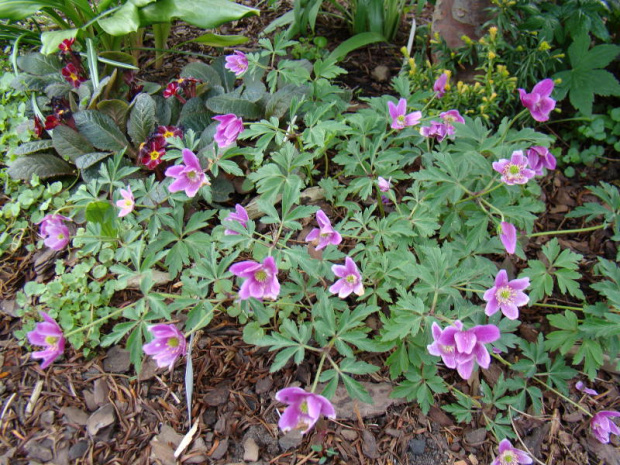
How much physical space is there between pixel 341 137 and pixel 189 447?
1.74m

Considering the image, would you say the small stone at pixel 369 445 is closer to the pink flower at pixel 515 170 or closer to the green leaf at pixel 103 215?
the pink flower at pixel 515 170

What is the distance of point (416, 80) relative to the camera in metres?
2.67

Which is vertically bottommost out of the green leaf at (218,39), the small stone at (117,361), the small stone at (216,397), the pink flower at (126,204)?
the small stone at (216,397)

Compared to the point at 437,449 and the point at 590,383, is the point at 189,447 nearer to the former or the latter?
the point at 437,449

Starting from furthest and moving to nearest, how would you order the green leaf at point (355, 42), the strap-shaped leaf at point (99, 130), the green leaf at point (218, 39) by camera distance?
1. the green leaf at point (355, 42)
2. the green leaf at point (218, 39)
3. the strap-shaped leaf at point (99, 130)

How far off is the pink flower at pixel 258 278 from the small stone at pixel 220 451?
659 millimetres

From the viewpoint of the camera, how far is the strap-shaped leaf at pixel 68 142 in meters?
2.48

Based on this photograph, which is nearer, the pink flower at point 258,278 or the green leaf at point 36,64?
the pink flower at point 258,278

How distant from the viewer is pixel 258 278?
161 centimetres

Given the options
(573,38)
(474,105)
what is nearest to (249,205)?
(474,105)

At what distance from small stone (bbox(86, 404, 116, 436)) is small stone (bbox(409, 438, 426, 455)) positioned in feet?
4.00

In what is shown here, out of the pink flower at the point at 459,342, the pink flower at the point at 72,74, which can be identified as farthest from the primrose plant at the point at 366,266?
the pink flower at the point at 72,74

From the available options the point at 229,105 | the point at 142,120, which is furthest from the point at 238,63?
the point at 142,120

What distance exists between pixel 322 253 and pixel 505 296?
→ 0.73 m
